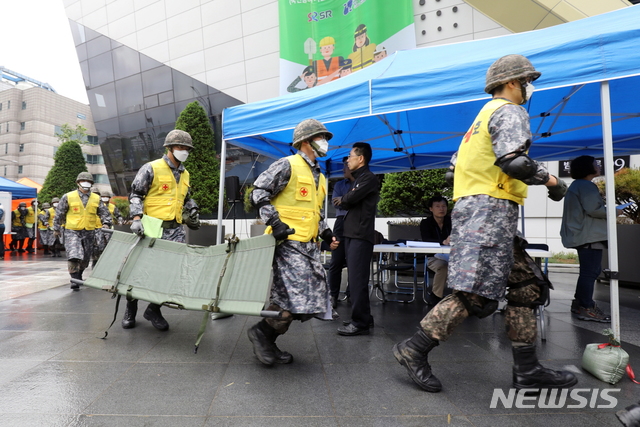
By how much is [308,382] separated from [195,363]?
3.26 feet

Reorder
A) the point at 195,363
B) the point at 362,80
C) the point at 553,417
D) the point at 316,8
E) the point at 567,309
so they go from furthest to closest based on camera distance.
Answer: the point at 316,8, the point at 567,309, the point at 362,80, the point at 195,363, the point at 553,417

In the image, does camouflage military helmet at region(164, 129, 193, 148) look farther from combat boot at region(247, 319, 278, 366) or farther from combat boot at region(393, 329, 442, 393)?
→ combat boot at region(393, 329, 442, 393)

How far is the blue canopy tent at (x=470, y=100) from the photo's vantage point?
9.59ft

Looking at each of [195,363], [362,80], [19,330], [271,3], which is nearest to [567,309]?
[362,80]

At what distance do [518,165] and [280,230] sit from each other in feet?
5.23

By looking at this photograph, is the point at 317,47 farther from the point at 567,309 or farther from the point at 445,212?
the point at 567,309

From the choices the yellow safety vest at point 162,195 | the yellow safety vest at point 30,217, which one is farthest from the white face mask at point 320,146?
the yellow safety vest at point 30,217

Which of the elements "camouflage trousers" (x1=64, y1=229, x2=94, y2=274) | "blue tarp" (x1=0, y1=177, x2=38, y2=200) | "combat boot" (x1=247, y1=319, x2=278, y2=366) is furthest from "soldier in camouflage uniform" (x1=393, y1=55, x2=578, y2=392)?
"blue tarp" (x1=0, y1=177, x2=38, y2=200)

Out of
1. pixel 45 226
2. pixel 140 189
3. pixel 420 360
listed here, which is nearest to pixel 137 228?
pixel 140 189

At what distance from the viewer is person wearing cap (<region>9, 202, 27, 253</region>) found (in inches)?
540

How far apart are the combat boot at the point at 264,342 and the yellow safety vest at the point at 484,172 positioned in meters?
1.73

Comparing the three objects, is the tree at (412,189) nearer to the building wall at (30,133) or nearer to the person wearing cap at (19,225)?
the person wearing cap at (19,225)

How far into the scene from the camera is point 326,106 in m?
4.01

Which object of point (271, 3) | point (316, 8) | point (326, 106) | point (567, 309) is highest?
point (271, 3)
